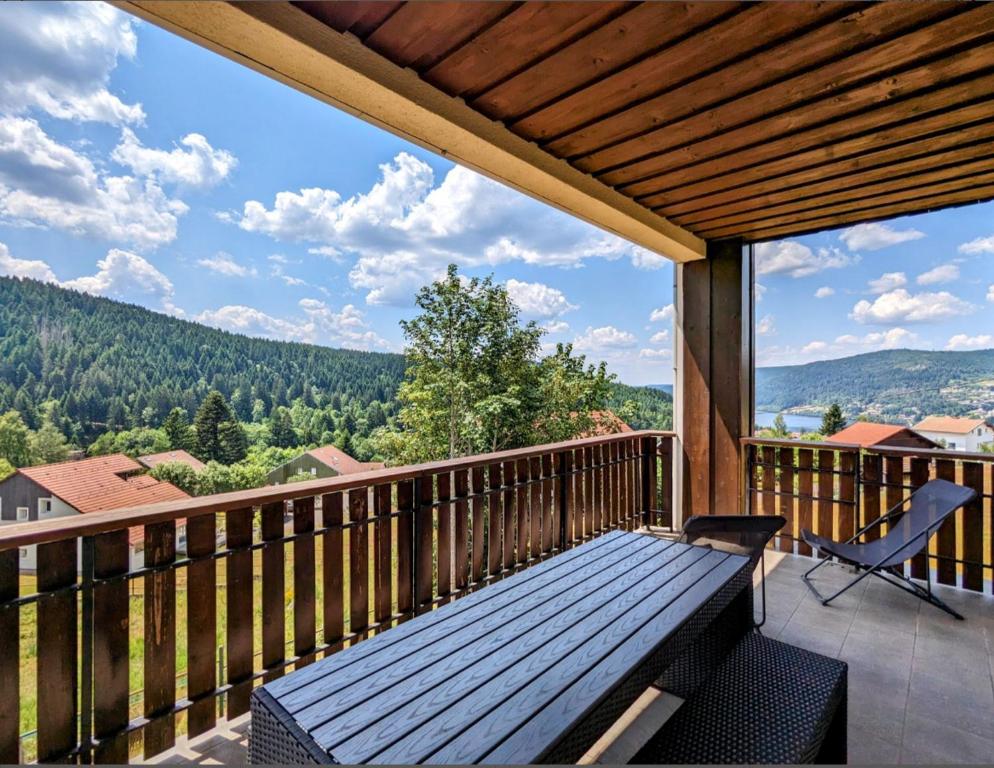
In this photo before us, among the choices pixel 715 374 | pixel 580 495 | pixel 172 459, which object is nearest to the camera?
pixel 172 459

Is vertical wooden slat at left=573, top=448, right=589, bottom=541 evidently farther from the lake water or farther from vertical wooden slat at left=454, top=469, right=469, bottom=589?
the lake water

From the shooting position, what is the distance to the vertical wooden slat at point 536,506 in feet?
11.2

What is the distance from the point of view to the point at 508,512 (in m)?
3.23

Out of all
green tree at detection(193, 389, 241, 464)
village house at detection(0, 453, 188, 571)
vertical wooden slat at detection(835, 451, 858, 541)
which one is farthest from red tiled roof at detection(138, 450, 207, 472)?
vertical wooden slat at detection(835, 451, 858, 541)

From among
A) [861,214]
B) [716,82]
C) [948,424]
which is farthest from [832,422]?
[716,82]

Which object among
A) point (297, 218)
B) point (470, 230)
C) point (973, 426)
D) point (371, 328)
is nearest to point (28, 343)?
point (973, 426)

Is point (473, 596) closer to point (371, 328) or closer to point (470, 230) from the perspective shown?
point (371, 328)

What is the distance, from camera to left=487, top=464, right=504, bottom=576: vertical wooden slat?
3.09 meters

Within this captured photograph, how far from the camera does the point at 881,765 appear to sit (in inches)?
71.2

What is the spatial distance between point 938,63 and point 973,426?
3.32 m

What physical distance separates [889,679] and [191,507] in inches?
133

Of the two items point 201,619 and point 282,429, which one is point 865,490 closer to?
point 201,619

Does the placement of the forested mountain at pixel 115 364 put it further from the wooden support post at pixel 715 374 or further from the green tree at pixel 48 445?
the wooden support post at pixel 715 374

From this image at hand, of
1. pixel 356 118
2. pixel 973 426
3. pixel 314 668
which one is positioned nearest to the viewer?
pixel 314 668
